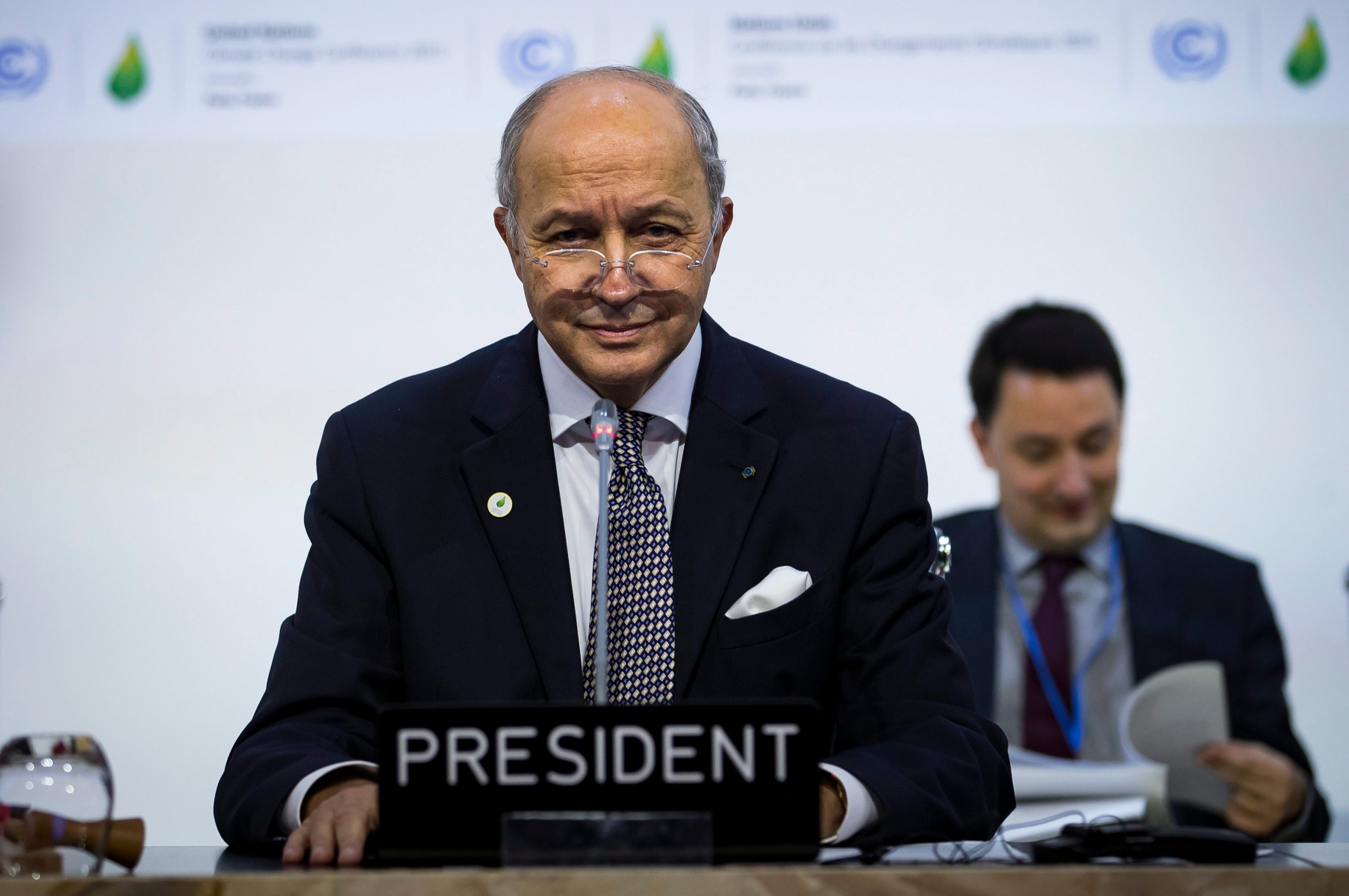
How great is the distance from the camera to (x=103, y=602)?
310cm

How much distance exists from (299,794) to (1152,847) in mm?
911

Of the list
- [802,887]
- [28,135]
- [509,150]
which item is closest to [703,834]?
[802,887]

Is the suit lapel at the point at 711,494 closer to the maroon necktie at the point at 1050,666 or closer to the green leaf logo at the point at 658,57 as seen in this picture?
the green leaf logo at the point at 658,57

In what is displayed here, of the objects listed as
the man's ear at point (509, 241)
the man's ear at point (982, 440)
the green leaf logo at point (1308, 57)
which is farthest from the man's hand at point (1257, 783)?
the man's ear at point (509, 241)

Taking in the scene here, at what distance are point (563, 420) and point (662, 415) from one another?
0.15 m

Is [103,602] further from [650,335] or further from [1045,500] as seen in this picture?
[1045,500]

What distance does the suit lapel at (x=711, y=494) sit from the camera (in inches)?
71.1

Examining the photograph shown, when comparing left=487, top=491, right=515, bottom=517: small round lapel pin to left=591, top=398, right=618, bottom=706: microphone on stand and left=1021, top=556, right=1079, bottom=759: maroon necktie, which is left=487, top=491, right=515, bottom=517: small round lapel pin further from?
left=1021, top=556, right=1079, bottom=759: maroon necktie

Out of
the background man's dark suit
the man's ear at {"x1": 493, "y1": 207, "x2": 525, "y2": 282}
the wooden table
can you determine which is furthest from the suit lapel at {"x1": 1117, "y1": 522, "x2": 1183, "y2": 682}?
the wooden table

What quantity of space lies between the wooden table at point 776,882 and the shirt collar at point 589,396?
0.96 metres

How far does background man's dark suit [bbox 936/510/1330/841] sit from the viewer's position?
10.4 ft

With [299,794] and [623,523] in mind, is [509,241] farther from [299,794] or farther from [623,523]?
[299,794]

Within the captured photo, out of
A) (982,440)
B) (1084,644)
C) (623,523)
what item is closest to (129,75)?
(623,523)

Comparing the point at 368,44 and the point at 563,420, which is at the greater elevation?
the point at 368,44
